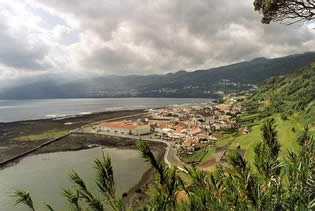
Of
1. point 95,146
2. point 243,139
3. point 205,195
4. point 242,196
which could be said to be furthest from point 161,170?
point 95,146

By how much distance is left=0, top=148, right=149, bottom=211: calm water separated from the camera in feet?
62.6

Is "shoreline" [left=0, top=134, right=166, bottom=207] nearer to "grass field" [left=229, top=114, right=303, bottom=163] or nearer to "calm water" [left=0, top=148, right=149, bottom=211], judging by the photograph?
"calm water" [left=0, top=148, right=149, bottom=211]

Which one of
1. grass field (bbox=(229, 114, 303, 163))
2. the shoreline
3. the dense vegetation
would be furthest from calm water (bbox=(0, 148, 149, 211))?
grass field (bbox=(229, 114, 303, 163))

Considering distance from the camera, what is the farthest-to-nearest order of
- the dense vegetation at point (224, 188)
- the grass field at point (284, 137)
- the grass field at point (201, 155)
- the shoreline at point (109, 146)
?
the grass field at point (201, 155)
the shoreline at point (109, 146)
the grass field at point (284, 137)
the dense vegetation at point (224, 188)

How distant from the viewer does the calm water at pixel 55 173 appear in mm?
19078

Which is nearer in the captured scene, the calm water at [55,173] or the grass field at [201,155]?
the calm water at [55,173]

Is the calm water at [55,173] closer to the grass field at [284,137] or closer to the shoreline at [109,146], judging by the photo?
the shoreline at [109,146]

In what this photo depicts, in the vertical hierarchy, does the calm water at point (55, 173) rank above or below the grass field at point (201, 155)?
above

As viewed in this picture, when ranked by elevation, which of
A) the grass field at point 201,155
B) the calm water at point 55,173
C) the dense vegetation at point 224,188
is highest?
the dense vegetation at point 224,188

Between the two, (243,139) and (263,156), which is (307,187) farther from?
(243,139)

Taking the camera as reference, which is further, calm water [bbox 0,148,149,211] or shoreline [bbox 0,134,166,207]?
shoreline [bbox 0,134,166,207]

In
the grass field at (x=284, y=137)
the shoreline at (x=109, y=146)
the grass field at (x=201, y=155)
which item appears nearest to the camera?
the grass field at (x=284, y=137)

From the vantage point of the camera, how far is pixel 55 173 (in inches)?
995

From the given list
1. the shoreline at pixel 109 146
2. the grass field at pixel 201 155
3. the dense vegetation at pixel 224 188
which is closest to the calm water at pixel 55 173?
the shoreline at pixel 109 146
